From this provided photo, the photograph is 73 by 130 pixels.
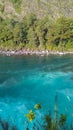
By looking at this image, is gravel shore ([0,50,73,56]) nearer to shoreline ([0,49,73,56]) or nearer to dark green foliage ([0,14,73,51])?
shoreline ([0,49,73,56])

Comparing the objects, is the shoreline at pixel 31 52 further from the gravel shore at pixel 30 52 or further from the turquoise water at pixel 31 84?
the turquoise water at pixel 31 84

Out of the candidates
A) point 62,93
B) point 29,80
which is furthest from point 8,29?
point 62,93

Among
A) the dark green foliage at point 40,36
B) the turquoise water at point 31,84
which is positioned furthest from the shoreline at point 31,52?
the turquoise water at point 31,84

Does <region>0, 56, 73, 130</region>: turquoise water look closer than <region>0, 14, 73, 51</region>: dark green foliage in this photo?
Yes

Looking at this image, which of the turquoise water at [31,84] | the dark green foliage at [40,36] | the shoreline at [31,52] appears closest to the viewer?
the turquoise water at [31,84]

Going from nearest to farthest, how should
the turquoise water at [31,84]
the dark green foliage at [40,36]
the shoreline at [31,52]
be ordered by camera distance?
the turquoise water at [31,84]
the shoreline at [31,52]
the dark green foliage at [40,36]

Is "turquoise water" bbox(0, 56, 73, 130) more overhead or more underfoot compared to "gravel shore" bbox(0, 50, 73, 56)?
more overhead

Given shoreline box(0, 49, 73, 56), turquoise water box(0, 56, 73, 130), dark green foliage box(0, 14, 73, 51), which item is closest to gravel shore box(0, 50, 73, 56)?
shoreline box(0, 49, 73, 56)

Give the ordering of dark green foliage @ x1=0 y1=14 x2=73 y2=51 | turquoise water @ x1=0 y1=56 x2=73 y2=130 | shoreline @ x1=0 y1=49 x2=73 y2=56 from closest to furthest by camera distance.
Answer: turquoise water @ x1=0 y1=56 x2=73 y2=130
shoreline @ x1=0 y1=49 x2=73 y2=56
dark green foliage @ x1=0 y1=14 x2=73 y2=51

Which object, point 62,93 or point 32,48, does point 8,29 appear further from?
point 62,93
